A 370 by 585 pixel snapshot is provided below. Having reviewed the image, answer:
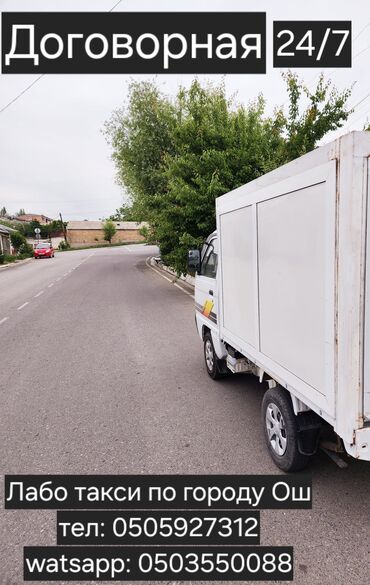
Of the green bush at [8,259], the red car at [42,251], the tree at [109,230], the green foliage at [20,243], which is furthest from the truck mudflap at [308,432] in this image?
the tree at [109,230]

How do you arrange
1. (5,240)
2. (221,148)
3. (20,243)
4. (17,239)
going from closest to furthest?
(221,148), (17,239), (20,243), (5,240)

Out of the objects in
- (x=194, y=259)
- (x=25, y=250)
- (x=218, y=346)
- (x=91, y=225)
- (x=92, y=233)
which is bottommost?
(x=218, y=346)

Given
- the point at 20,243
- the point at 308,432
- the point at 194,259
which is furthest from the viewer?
the point at 20,243

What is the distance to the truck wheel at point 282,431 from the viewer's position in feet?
10.7

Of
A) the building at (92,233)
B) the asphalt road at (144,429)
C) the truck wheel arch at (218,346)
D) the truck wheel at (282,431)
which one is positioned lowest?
the asphalt road at (144,429)

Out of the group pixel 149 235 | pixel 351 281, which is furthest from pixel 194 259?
pixel 149 235

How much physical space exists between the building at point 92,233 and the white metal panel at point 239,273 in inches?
3608

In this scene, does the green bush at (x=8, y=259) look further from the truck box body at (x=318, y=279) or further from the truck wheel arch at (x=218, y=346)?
the truck box body at (x=318, y=279)

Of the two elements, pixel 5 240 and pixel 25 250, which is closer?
pixel 25 250

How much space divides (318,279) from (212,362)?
3.39 metres

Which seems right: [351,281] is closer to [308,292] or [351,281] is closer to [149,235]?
[308,292]

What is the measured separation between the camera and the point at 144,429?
4277 millimetres

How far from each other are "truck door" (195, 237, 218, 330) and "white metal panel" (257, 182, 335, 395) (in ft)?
5.70

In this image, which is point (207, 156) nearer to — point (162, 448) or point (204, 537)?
point (162, 448)
